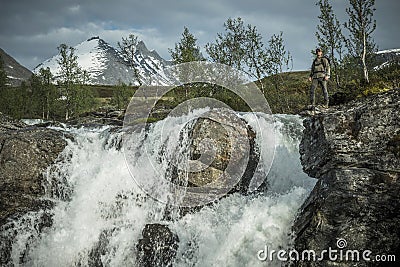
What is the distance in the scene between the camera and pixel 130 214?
47.3 ft

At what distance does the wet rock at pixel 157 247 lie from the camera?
1174 centimetres

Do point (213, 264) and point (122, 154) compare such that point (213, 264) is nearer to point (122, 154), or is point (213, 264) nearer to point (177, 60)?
point (122, 154)

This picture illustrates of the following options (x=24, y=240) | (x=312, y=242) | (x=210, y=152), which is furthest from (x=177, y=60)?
(x=312, y=242)

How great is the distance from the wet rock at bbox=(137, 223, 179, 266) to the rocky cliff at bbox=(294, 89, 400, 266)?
15.7 ft

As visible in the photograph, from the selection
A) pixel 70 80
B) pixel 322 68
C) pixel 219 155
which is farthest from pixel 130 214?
pixel 70 80

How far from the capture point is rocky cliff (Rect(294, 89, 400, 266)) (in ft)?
24.9

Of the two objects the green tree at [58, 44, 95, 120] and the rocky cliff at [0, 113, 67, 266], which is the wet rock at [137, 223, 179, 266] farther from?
the green tree at [58, 44, 95, 120]

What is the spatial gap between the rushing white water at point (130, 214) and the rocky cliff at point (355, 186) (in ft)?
4.59

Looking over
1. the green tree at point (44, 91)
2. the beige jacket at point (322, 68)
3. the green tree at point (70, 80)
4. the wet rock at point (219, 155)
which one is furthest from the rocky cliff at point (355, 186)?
the green tree at point (44, 91)

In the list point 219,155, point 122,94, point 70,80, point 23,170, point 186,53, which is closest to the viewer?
point 219,155

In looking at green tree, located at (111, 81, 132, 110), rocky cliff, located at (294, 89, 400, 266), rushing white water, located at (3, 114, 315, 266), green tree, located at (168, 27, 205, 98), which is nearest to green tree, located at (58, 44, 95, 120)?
green tree, located at (111, 81, 132, 110)

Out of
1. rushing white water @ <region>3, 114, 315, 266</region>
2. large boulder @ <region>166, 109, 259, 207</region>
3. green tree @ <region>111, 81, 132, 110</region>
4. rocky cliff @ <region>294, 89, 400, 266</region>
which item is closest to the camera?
rocky cliff @ <region>294, 89, 400, 266</region>

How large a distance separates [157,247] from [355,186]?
7146mm

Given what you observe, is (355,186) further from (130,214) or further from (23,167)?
(23,167)
